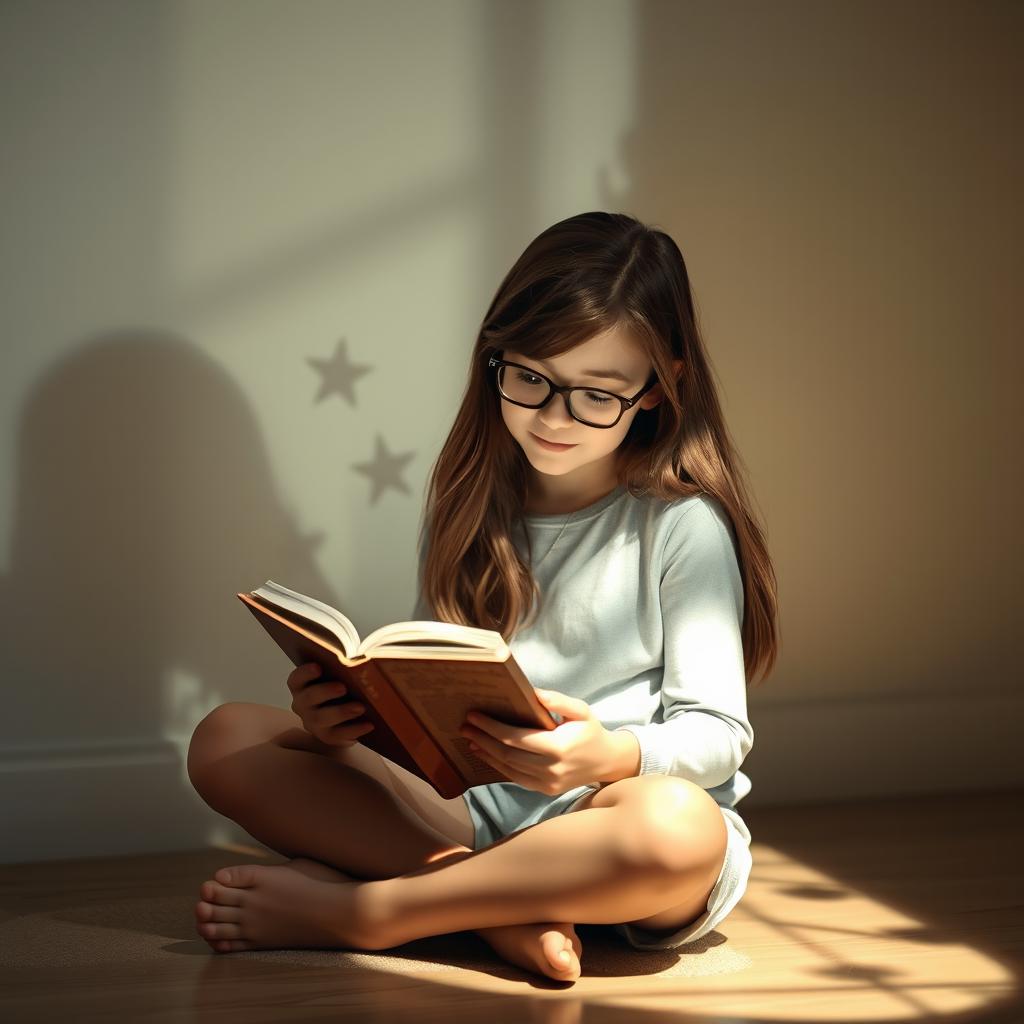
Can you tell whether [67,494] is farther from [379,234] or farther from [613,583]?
[613,583]

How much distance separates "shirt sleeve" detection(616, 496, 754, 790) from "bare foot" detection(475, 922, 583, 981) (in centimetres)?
19

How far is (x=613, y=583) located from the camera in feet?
5.49

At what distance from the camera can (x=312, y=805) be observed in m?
1.58

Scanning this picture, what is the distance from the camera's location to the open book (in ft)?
4.22

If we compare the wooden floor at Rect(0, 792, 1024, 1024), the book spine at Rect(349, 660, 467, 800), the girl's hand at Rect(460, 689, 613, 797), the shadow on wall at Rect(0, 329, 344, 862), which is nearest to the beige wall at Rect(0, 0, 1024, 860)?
the shadow on wall at Rect(0, 329, 344, 862)

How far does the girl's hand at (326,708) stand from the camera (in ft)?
4.77

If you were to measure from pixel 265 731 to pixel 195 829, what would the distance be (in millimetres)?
528

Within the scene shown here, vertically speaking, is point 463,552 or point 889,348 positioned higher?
point 889,348

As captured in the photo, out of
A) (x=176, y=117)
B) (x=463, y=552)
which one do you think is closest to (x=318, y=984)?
(x=463, y=552)

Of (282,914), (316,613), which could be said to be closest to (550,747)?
(316,613)

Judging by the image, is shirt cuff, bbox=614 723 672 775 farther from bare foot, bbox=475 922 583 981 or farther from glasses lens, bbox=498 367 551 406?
glasses lens, bbox=498 367 551 406

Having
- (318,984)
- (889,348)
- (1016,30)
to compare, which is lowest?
(318,984)

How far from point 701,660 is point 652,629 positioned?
0.31ft

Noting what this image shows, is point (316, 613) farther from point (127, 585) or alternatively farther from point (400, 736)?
point (127, 585)
